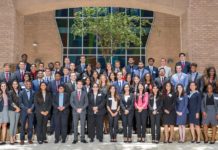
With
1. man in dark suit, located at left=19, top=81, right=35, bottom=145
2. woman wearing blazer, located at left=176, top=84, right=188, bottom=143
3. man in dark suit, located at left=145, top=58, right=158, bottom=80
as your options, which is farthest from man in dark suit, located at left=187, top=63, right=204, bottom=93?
Answer: man in dark suit, located at left=19, top=81, right=35, bottom=145

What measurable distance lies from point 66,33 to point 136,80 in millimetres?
19026

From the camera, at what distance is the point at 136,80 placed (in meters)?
11.2

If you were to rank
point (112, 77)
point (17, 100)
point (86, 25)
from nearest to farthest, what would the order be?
point (17, 100), point (112, 77), point (86, 25)

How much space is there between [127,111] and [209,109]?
2.34 m

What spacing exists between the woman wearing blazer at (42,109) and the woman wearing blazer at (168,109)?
10.5 ft

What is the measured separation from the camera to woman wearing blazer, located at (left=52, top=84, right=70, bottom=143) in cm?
1077

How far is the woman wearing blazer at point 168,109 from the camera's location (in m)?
10.8

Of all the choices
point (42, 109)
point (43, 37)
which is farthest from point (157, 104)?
point (43, 37)

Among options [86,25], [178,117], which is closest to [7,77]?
[178,117]

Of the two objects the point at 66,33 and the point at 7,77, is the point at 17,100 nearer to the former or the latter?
the point at 7,77

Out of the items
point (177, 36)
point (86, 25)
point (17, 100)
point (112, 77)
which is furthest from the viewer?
point (177, 36)

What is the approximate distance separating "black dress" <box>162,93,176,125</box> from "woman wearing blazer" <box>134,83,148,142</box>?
526 mm

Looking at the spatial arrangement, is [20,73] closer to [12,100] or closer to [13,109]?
[12,100]

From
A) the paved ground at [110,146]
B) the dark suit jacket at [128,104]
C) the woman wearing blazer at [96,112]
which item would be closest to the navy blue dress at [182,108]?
the paved ground at [110,146]
